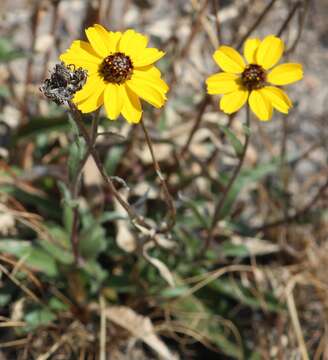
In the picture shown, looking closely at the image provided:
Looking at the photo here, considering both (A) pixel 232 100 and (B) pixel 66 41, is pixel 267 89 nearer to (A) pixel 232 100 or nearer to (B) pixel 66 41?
(A) pixel 232 100

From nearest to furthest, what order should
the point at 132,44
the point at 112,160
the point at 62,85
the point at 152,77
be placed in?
the point at 62,85
the point at 152,77
the point at 132,44
the point at 112,160

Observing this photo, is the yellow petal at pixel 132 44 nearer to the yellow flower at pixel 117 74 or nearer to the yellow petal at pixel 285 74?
the yellow flower at pixel 117 74

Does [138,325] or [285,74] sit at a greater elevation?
[285,74]

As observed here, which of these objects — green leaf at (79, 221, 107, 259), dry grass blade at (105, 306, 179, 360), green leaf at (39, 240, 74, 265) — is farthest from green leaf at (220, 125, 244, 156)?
dry grass blade at (105, 306, 179, 360)

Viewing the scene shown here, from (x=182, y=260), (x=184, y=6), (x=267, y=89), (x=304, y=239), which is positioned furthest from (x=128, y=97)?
(x=184, y=6)

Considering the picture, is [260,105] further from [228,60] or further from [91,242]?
[91,242]

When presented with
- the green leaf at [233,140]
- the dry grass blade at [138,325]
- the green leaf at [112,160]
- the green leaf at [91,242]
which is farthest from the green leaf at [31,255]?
the green leaf at [233,140]

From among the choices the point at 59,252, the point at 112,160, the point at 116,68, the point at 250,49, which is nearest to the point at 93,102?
the point at 116,68

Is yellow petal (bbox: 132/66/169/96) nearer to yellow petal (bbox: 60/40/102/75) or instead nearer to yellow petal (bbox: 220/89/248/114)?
yellow petal (bbox: 60/40/102/75)
